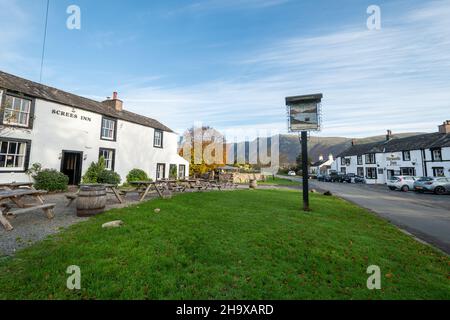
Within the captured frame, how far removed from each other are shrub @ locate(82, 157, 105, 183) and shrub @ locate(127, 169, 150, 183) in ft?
10.0

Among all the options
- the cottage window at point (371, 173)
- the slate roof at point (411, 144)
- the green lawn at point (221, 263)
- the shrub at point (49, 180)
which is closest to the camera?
the green lawn at point (221, 263)

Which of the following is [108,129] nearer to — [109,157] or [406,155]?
[109,157]

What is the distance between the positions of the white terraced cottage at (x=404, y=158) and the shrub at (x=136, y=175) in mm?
38758

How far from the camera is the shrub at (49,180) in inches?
488

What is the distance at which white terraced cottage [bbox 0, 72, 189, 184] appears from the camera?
1213 centimetres

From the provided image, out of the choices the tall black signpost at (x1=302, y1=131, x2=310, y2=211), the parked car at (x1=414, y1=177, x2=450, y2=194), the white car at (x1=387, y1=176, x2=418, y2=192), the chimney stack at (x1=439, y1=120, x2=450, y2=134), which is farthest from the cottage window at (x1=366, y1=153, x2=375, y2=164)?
the tall black signpost at (x1=302, y1=131, x2=310, y2=211)

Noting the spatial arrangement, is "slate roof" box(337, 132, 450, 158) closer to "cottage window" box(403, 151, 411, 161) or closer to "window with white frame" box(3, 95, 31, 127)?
"cottage window" box(403, 151, 411, 161)

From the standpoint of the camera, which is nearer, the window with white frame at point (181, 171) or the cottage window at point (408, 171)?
the window with white frame at point (181, 171)

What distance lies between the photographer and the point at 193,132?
35.8 meters

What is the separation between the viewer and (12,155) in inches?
480

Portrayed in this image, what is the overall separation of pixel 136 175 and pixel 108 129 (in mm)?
4804

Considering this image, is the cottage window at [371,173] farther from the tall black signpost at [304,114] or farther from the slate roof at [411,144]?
the tall black signpost at [304,114]

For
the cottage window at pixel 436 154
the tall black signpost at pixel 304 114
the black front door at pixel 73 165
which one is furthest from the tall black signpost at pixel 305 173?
the cottage window at pixel 436 154
